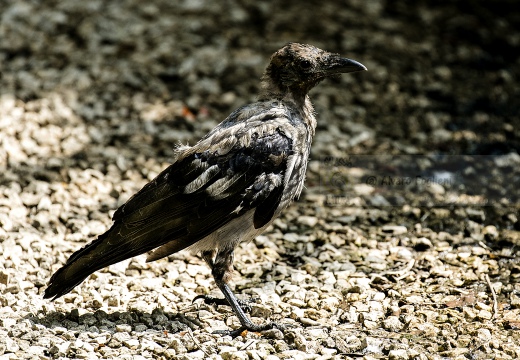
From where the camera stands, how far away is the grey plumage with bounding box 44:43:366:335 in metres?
4.53

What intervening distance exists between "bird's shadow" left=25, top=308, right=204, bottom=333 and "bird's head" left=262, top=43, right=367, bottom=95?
67.6 inches

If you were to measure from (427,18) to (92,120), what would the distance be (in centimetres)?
436

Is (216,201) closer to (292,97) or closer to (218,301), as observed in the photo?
(218,301)

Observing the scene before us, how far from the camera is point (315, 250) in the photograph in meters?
5.57

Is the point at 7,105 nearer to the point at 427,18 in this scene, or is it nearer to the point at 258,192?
the point at 258,192

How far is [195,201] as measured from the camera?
15.3ft

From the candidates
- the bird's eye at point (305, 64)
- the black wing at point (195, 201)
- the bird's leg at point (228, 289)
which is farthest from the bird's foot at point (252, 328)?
the bird's eye at point (305, 64)

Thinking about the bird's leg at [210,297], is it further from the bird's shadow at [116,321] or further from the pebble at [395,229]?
the pebble at [395,229]

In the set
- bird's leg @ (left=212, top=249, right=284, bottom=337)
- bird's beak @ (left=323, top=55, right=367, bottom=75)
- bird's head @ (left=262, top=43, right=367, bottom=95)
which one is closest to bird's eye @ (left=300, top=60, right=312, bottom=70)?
bird's head @ (left=262, top=43, right=367, bottom=95)

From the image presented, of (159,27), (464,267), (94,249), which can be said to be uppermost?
(159,27)

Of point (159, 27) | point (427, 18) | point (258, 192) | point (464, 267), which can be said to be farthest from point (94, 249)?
point (427, 18)

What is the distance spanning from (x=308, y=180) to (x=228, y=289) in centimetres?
211

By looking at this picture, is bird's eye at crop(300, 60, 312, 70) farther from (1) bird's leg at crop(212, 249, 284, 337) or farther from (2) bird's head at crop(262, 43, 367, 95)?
(1) bird's leg at crop(212, 249, 284, 337)

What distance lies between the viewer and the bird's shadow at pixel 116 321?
4457mm
